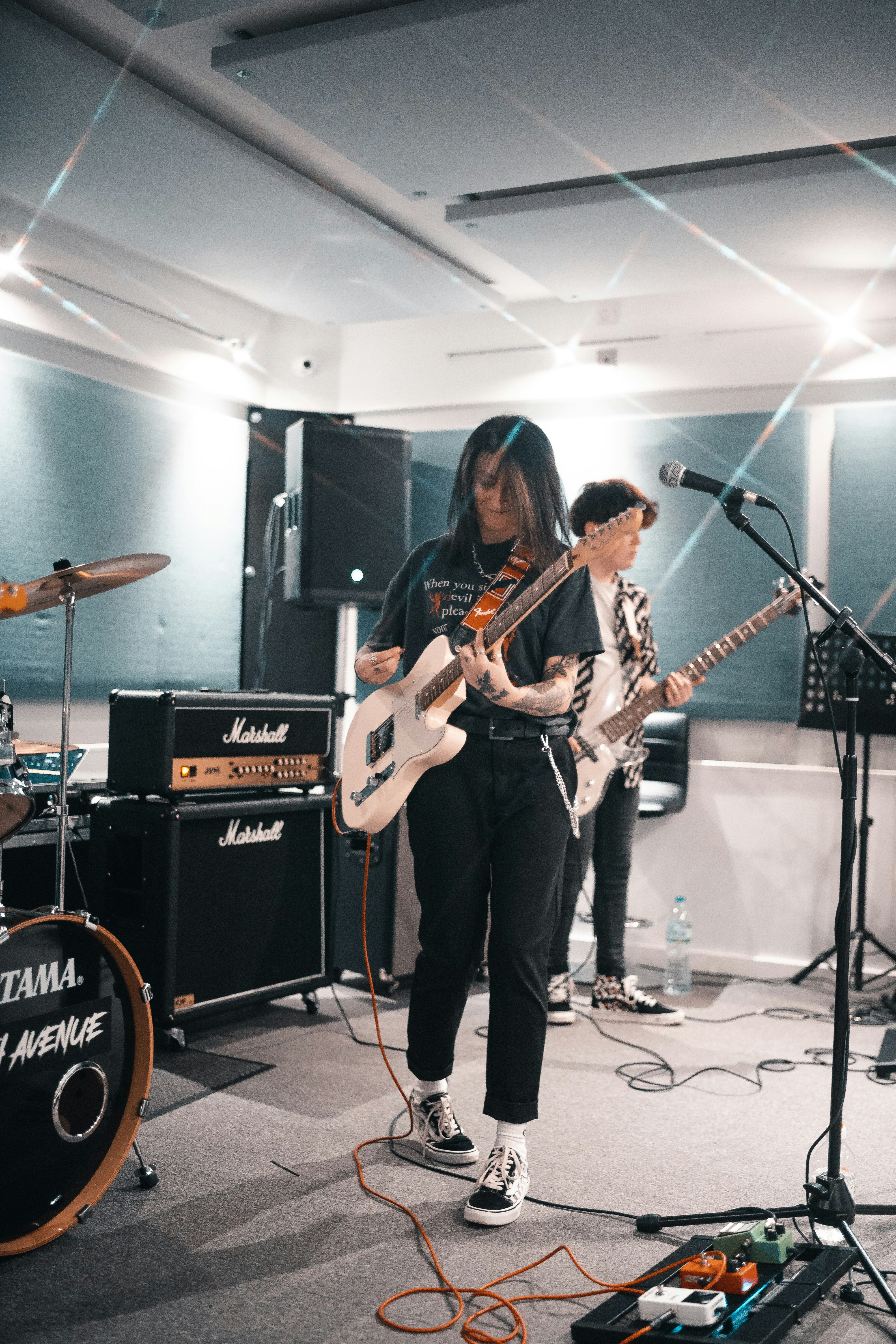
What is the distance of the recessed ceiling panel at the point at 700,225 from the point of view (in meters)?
3.48

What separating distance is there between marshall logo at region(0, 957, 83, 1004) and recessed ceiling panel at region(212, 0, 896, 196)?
2.34 m

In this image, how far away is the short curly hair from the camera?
12.1ft

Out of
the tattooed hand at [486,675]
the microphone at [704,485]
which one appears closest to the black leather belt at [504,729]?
the tattooed hand at [486,675]

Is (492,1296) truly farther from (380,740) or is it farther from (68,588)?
(68,588)

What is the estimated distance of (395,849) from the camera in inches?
155

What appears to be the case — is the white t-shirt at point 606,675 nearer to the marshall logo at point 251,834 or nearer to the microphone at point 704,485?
the marshall logo at point 251,834

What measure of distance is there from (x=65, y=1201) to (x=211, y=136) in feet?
9.59

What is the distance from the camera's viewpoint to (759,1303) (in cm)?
176

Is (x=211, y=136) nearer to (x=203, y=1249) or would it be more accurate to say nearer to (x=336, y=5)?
(x=336, y=5)

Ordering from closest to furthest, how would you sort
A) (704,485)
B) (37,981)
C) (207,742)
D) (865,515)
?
1. (37,981)
2. (704,485)
3. (207,742)
4. (865,515)

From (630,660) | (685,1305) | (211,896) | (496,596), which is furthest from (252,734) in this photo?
(685,1305)

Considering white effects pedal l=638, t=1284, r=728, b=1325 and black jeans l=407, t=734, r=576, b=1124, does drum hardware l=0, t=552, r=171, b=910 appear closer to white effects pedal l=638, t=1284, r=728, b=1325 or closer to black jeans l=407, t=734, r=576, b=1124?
black jeans l=407, t=734, r=576, b=1124

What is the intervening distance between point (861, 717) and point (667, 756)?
0.86m

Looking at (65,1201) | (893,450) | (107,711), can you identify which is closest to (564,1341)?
(65,1201)
